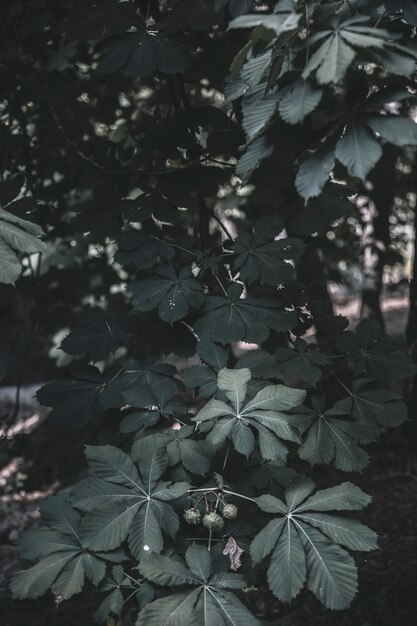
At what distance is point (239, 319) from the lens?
229 centimetres

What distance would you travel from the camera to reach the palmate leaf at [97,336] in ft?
8.03

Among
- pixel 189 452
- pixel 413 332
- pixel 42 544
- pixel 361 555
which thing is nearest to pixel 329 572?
pixel 189 452

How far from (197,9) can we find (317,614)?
262 cm

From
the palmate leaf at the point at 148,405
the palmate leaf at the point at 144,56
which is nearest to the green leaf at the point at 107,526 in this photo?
the palmate leaf at the point at 148,405

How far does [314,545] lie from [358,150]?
1106 millimetres

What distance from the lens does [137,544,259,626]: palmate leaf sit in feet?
5.41

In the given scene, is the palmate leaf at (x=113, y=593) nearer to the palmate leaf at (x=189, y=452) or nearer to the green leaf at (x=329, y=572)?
the palmate leaf at (x=189, y=452)

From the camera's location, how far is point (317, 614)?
9.10 ft

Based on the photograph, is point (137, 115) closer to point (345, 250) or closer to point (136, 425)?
point (345, 250)

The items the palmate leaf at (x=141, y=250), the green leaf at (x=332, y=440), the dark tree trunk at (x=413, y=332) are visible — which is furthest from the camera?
the dark tree trunk at (x=413, y=332)

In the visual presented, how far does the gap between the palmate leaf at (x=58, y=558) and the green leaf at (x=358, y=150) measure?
4.33 ft

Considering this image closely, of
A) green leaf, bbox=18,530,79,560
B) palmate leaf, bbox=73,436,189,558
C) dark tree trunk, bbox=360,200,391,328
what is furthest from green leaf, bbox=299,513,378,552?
dark tree trunk, bbox=360,200,391,328

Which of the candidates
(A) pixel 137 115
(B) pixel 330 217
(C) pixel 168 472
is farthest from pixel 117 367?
(A) pixel 137 115

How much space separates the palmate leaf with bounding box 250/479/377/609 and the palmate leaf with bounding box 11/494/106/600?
52 centimetres
